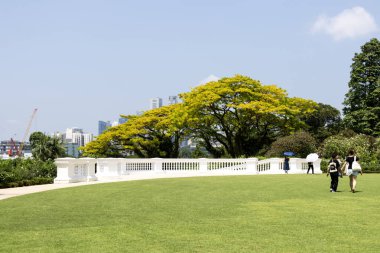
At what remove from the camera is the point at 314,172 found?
1729 inches

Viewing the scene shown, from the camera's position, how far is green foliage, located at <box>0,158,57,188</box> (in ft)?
87.3

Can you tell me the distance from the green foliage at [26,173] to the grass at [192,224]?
9.21 m

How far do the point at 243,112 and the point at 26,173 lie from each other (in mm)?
33146

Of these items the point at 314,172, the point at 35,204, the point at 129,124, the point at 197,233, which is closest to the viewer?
the point at 197,233

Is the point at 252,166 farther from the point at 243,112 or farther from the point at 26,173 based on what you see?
the point at 26,173

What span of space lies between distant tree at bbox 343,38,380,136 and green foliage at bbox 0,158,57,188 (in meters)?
43.7

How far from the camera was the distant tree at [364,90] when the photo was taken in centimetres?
6381

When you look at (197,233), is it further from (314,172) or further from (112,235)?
(314,172)

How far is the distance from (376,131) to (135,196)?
49.9m

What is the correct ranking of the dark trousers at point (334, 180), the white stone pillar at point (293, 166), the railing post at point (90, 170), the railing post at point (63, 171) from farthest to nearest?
the white stone pillar at point (293, 166)
the railing post at point (90, 170)
the railing post at point (63, 171)
the dark trousers at point (334, 180)

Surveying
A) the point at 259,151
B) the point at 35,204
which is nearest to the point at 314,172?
the point at 259,151

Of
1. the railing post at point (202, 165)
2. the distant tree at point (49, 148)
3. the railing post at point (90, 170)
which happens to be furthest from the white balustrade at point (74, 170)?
the distant tree at point (49, 148)

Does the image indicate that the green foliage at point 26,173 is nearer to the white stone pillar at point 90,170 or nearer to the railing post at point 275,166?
the white stone pillar at point 90,170

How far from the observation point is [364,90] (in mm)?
66750
